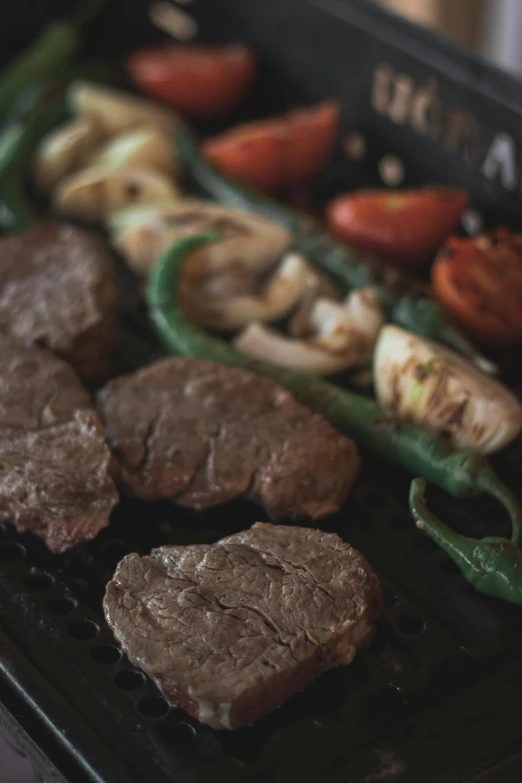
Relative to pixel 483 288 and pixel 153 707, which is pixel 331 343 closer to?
pixel 483 288

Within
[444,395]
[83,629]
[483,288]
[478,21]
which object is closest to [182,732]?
[83,629]

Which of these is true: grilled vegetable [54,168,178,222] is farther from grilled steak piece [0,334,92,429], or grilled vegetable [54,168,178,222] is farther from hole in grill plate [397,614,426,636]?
hole in grill plate [397,614,426,636]

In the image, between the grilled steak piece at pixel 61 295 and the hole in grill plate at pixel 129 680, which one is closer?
the hole in grill plate at pixel 129 680

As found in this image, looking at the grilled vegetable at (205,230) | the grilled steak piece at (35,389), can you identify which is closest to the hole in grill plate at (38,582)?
the grilled steak piece at (35,389)

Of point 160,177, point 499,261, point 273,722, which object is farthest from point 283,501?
point 160,177

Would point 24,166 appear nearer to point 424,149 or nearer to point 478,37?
point 424,149

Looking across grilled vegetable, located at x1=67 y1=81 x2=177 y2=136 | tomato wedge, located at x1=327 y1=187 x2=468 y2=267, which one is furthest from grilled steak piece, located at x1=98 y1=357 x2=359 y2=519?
grilled vegetable, located at x1=67 y1=81 x2=177 y2=136

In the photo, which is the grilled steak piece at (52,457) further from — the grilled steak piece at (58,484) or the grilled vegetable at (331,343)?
the grilled vegetable at (331,343)

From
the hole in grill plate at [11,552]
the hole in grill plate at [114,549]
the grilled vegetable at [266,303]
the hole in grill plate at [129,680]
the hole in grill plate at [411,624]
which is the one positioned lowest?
the hole in grill plate at [11,552]
